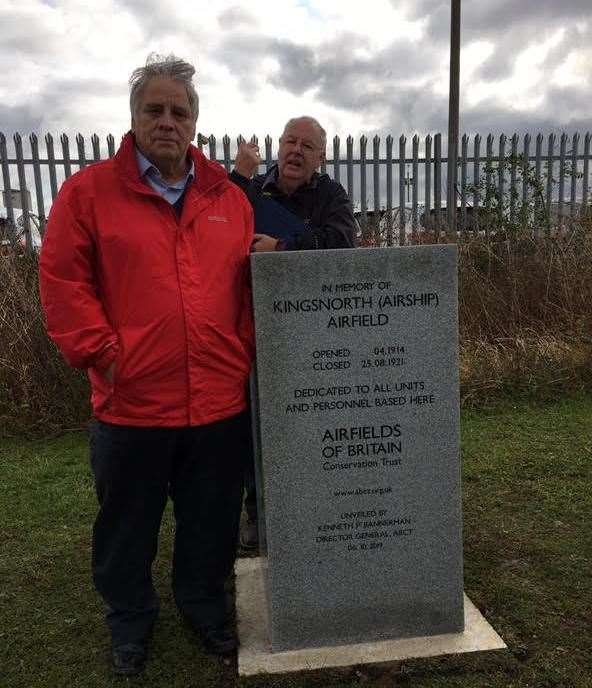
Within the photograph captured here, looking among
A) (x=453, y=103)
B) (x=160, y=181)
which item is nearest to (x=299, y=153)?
(x=160, y=181)

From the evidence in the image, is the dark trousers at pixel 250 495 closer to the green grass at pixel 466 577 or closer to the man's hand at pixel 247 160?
the green grass at pixel 466 577

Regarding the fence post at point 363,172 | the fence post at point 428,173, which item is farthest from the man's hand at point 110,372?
the fence post at point 428,173

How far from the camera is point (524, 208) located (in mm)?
9250

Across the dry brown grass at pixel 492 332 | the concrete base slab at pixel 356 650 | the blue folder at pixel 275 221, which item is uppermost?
the blue folder at pixel 275 221

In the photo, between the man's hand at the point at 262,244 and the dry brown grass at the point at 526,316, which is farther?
the dry brown grass at the point at 526,316

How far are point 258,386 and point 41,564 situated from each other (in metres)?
1.79

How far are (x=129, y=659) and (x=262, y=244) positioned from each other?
1651mm

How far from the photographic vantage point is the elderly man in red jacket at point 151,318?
7.42 feet

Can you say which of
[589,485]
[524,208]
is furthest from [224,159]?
[589,485]

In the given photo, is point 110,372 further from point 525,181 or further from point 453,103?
point 453,103

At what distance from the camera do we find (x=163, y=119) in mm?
2322

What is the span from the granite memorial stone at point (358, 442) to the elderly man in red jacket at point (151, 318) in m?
0.14

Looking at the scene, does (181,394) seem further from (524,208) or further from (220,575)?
(524,208)

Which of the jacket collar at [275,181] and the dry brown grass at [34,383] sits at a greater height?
the jacket collar at [275,181]
